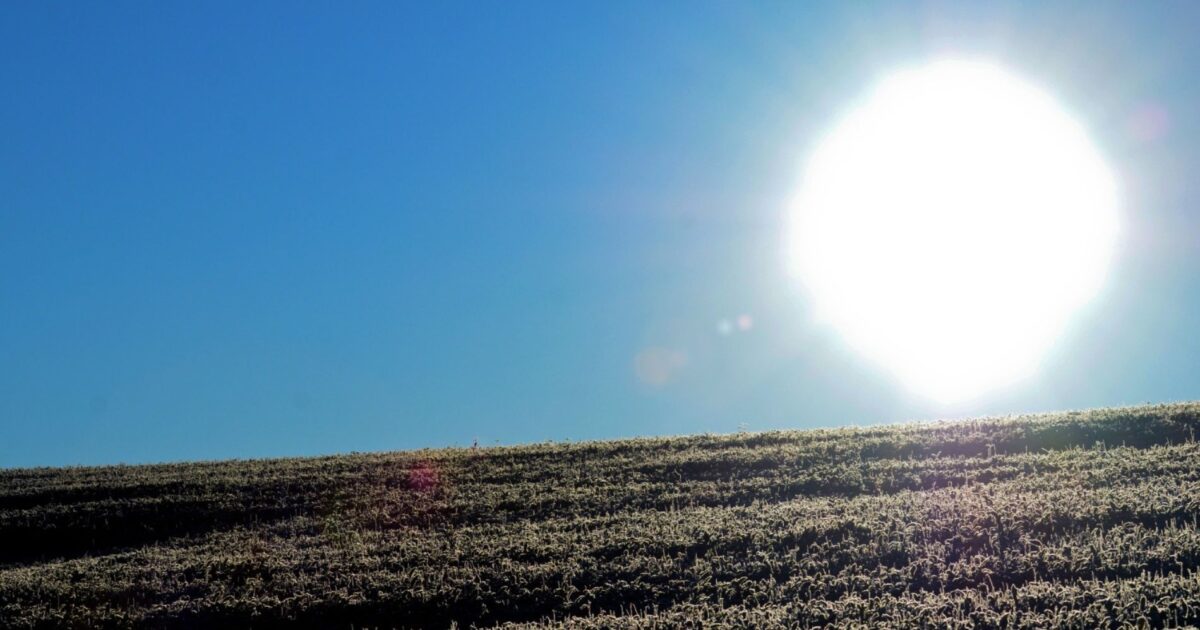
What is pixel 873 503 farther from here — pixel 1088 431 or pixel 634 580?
pixel 1088 431

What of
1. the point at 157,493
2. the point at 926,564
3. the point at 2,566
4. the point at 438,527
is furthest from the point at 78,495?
the point at 926,564

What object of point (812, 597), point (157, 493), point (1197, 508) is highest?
point (157, 493)

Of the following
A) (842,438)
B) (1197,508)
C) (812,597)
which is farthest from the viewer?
(842,438)

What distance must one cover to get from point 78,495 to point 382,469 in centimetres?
862

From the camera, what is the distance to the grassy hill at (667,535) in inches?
547

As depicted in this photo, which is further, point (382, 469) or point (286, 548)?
point (382, 469)

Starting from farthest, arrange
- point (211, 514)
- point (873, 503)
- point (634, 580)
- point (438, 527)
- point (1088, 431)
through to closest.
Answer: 1. point (1088, 431)
2. point (211, 514)
3. point (438, 527)
4. point (873, 503)
5. point (634, 580)

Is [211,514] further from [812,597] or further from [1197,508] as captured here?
[1197,508]

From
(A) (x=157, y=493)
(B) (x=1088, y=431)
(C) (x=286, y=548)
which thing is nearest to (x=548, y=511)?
(C) (x=286, y=548)

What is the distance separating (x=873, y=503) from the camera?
1920cm

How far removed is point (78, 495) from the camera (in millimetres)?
27312

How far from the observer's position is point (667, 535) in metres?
17.7

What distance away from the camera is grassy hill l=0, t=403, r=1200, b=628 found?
45.6 feet

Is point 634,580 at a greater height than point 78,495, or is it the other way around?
point 78,495
